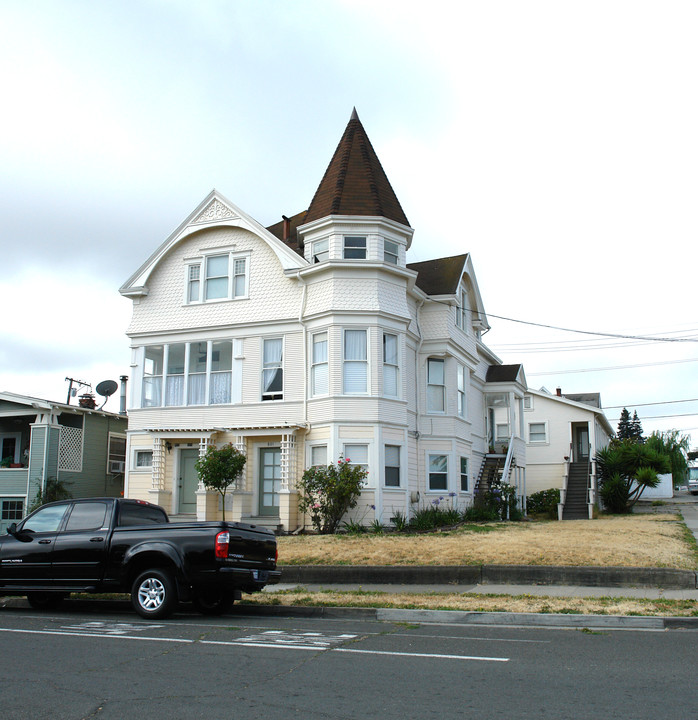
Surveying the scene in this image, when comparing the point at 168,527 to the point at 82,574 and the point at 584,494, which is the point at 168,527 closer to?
the point at 82,574

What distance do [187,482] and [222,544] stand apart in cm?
1425

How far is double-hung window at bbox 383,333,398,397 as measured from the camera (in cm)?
2312

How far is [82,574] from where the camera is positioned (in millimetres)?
11492

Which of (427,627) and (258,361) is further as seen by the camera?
(258,361)

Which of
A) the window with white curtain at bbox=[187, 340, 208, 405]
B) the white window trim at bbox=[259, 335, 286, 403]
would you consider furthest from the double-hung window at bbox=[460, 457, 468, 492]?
the window with white curtain at bbox=[187, 340, 208, 405]

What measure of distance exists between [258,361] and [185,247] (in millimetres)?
4810

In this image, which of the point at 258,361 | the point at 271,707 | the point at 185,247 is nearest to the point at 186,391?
the point at 258,361

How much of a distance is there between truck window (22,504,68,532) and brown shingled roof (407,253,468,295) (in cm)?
1605

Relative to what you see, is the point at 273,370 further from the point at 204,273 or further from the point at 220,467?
the point at 204,273

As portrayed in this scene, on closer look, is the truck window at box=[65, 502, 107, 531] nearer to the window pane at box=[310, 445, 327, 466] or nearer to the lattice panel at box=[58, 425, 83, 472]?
the window pane at box=[310, 445, 327, 466]

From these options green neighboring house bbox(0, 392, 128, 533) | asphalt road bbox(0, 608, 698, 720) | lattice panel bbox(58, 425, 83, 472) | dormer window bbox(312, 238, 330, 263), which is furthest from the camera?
lattice panel bbox(58, 425, 83, 472)

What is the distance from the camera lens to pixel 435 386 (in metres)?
25.8

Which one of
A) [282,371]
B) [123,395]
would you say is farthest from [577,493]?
[123,395]

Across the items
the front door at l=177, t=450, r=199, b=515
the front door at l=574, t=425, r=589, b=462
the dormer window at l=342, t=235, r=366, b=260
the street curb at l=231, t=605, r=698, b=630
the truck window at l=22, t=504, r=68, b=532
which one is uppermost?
the dormer window at l=342, t=235, r=366, b=260
